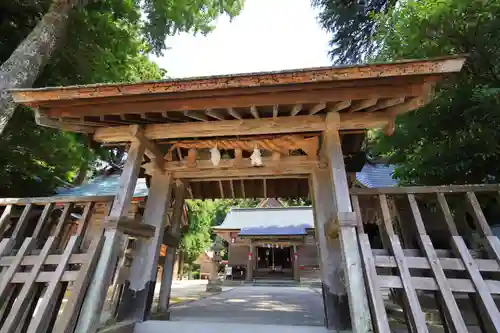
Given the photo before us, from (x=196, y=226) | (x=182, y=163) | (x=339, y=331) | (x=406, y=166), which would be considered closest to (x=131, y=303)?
(x=182, y=163)

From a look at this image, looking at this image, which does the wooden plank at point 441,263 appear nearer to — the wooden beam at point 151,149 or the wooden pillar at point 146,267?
the wooden pillar at point 146,267

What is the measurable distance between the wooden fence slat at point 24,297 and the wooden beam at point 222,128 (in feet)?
4.71

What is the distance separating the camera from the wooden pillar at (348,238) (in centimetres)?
229

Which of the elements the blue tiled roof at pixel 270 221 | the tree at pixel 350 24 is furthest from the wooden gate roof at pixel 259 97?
the blue tiled roof at pixel 270 221

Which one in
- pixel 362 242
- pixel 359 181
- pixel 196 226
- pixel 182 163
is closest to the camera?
pixel 362 242

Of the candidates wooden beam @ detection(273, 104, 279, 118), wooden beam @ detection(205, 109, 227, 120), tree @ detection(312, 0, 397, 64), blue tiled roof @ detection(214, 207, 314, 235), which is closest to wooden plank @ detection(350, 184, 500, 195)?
wooden beam @ detection(273, 104, 279, 118)

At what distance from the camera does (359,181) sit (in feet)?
30.2

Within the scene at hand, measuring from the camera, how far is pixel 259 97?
3094 mm

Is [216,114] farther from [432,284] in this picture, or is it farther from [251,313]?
[251,313]

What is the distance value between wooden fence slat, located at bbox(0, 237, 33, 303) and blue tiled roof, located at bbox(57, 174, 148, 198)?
17.7 feet

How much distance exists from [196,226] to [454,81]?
1810 centimetres

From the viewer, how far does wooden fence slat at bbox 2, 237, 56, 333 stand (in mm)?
2535

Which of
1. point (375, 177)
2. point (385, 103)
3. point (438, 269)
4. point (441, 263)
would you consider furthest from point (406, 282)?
point (375, 177)

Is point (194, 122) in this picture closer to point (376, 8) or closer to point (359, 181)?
point (376, 8)
